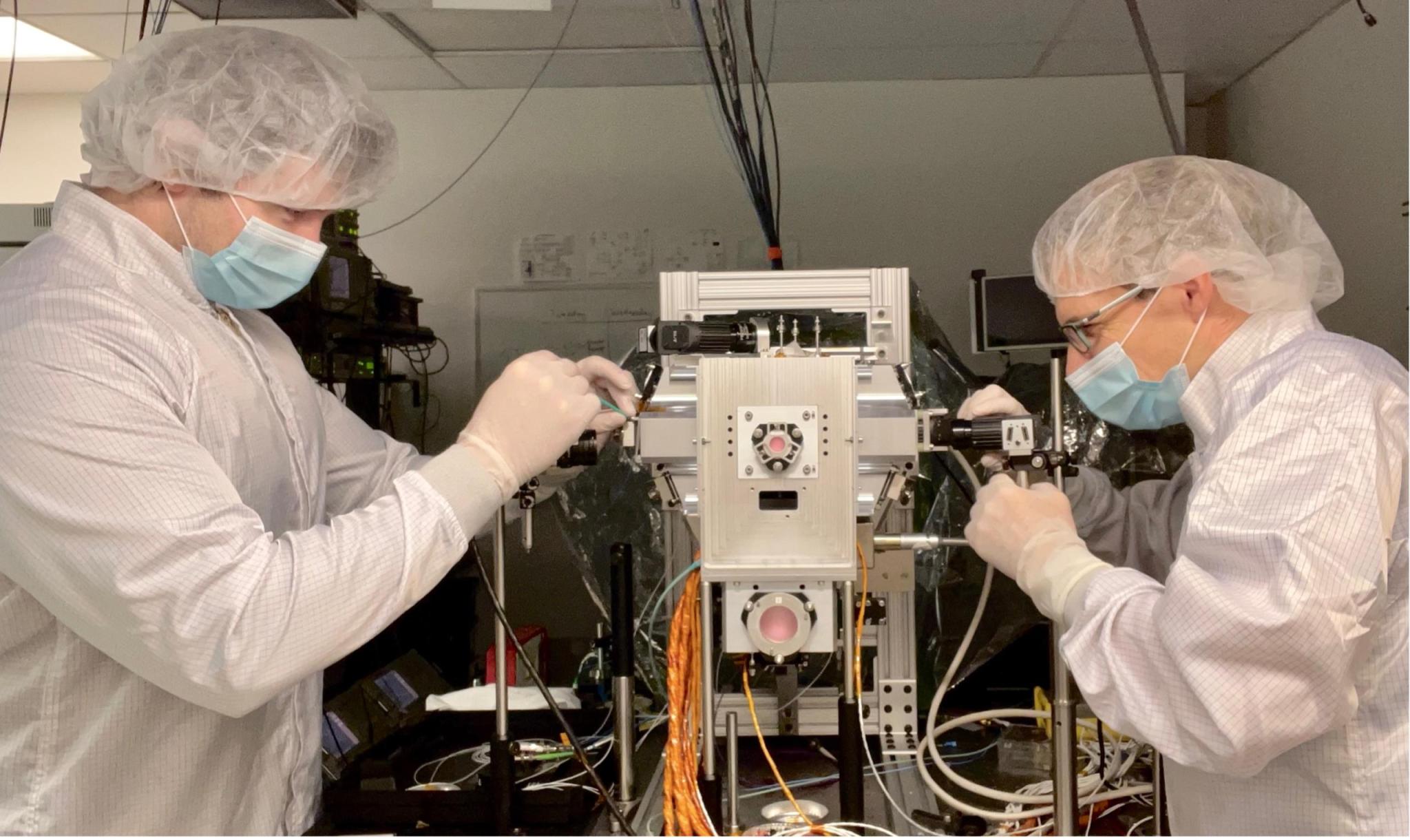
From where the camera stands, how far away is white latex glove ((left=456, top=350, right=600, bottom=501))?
1.21 metres

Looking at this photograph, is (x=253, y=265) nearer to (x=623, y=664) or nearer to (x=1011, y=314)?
(x=623, y=664)

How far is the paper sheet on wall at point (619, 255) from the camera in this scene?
3301 millimetres

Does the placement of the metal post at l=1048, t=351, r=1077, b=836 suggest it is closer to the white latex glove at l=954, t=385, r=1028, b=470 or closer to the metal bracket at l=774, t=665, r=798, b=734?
the white latex glove at l=954, t=385, r=1028, b=470

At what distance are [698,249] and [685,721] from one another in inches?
88.2

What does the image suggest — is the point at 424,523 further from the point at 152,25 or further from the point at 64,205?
the point at 152,25

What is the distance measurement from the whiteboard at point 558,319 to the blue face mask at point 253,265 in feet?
6.46

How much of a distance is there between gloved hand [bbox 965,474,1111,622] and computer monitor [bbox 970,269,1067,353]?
4.11ft

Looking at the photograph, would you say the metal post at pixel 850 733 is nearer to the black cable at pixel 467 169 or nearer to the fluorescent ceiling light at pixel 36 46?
the black cable at pixel 467 169

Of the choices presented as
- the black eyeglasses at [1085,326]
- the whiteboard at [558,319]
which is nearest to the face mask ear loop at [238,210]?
the black eyeglasses at [1085,326]

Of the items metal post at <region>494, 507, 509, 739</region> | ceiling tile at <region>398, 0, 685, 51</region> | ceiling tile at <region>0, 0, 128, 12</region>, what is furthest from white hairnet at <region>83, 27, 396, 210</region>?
ceiling tile at <region>0, 0, 128, 12</region>

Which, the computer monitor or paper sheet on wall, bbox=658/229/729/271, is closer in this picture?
the computer monitor

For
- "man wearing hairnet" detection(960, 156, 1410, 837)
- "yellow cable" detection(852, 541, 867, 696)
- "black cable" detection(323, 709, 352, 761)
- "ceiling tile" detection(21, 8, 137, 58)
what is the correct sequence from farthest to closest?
1. "ceiling tile" detection(21, 8, 137, 58)
2. "black cable" detection(323, 709, 352, 761)
3. "yellow cable" detection(852, 541, 867, 696)
4. "man wearing hairnet" detection(960, 156, 1410, 837)

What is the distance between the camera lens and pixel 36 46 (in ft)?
9.39

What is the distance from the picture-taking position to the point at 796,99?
3.24 metres
